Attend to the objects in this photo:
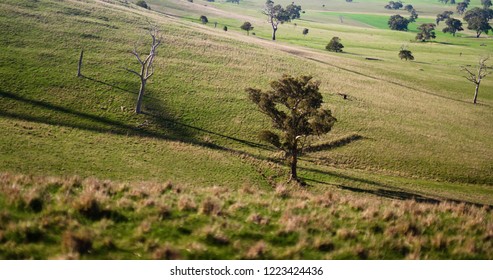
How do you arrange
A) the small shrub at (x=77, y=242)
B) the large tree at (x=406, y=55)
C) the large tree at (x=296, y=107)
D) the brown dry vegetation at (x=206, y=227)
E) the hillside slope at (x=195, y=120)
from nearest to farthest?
the small shrub at (x=77, y=242), the brown dry vegetation at (x=206, y=227), the large tree at (x=296, y=107), the hillside slope at (x=195, y=120), the large tree at (x=406, y=55)

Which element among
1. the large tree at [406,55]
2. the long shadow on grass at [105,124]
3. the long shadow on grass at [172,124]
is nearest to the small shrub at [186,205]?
the long shadow on grass at [105,124]

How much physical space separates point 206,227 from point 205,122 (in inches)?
1449

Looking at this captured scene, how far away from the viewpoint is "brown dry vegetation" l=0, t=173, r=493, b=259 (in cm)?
993

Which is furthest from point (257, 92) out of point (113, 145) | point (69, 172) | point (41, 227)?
point (41, 227)

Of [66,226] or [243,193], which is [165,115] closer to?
[243,193]

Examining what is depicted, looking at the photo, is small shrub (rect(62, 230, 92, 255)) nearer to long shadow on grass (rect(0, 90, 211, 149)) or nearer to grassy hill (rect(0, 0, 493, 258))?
grassy hill (rect(0, 0, 493, 258))

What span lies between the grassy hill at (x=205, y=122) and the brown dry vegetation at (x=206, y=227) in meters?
0.18

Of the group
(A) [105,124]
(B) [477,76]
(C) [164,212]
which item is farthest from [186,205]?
(B) [477,76]

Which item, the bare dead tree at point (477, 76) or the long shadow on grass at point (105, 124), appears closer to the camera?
the long shadow on grass at point (105, 124)

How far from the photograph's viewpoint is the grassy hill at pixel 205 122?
101ft

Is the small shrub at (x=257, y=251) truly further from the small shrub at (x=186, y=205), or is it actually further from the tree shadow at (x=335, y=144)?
the tree shadow at (x=335, y=144)

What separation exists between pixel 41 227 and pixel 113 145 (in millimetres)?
27003

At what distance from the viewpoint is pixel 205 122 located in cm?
4741
